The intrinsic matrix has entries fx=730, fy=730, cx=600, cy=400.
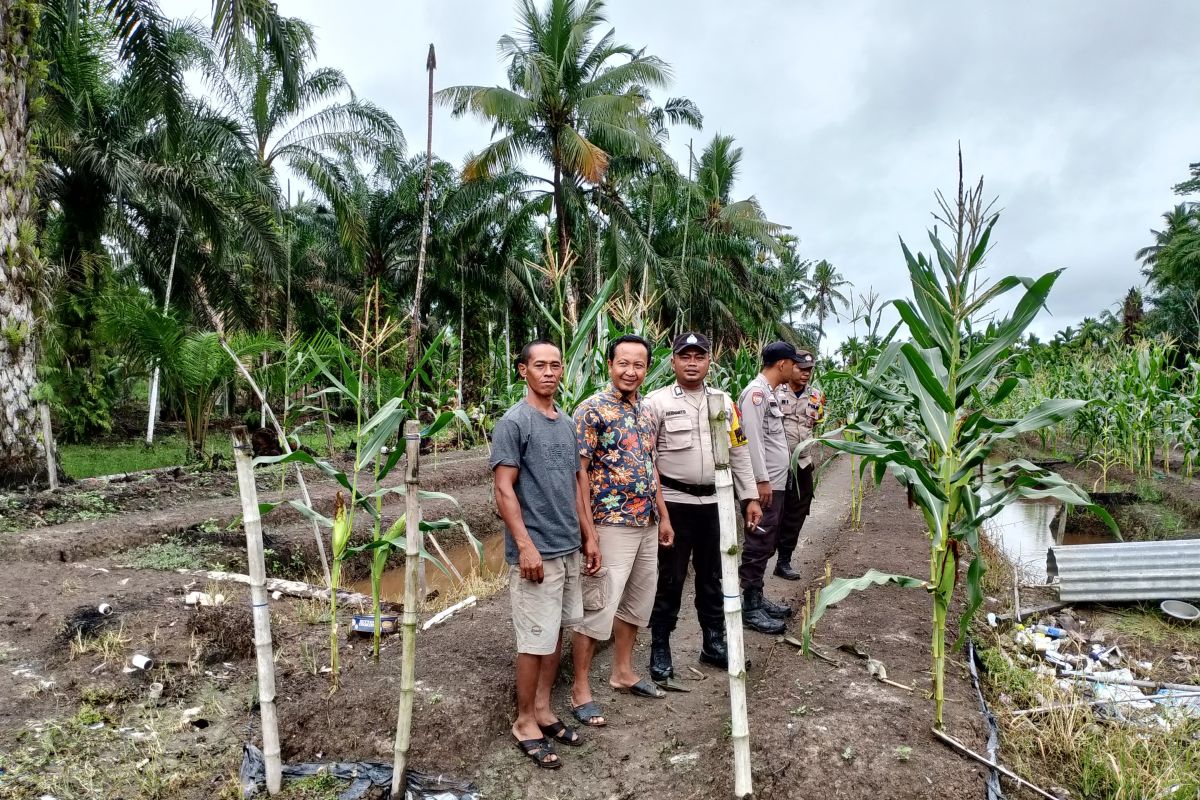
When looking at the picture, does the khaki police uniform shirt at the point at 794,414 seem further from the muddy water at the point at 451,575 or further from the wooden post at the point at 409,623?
the wooden post at the point at 409,623

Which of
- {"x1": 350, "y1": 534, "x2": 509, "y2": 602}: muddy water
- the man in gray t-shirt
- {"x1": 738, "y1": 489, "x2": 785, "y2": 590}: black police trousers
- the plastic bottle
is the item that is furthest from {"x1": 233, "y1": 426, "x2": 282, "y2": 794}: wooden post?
the plastic bottle

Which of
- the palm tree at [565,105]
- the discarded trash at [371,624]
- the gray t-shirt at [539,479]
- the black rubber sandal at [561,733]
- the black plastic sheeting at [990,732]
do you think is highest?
the palm tree at [565,105]

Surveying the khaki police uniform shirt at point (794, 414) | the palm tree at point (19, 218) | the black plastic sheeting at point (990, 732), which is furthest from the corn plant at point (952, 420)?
the palm tree at point (19, 218)

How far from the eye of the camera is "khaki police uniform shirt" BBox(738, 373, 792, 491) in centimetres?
399

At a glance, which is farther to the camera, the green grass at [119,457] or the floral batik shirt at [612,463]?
the green grass at [119,457]

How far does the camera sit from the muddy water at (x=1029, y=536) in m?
6.70

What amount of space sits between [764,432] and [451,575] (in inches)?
115

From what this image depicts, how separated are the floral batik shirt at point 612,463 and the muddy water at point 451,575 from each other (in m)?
2.43

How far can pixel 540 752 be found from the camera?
9.62 ft

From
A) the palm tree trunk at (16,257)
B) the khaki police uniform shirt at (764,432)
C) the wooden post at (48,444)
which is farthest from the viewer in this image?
the wooden post at (48,444)

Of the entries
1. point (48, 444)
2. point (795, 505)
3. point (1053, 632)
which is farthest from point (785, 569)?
point (48, 444)

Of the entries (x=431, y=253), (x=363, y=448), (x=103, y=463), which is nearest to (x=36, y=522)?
(x=363, y=448)

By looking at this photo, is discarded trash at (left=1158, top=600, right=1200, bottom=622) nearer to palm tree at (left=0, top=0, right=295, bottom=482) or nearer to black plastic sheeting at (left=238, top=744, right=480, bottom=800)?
black plastic sheeting at (left=238, top=744, right=480, bottom=800)

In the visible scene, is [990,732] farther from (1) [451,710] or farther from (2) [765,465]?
(1) [451,710]
